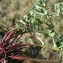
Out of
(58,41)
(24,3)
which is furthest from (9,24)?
(58,41)

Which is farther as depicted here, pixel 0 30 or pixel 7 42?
pixel 0 30

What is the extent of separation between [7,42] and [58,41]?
0.48m

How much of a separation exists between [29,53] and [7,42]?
27 centimetres

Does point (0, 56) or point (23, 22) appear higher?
point (23, 22)

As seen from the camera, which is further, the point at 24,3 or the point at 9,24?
the point at 24,3

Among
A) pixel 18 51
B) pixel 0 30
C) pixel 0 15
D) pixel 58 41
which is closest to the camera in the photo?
pixel 58 41

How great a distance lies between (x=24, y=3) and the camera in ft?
14.7

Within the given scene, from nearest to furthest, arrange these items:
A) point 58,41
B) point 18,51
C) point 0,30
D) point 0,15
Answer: point 58,41 → point 18,51 → point 0,30 → point 0,15

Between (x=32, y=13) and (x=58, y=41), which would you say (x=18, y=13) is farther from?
(x=58, y=41)

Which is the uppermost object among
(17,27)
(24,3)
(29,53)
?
(24,3)

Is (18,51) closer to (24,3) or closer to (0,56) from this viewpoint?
(0,56)

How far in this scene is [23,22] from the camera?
238 centimetres

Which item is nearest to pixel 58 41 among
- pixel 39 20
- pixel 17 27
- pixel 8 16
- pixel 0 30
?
pixel 39 20

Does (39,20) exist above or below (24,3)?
below
